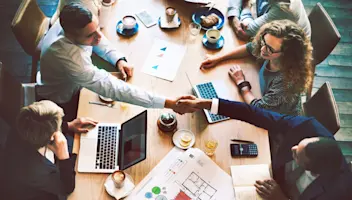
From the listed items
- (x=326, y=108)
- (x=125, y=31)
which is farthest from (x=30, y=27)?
(x=326, y=108)

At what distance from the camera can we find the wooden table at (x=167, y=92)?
2.09 m

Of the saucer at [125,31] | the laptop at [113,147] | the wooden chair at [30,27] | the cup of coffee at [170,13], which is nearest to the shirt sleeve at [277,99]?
the laptop at [113,147]

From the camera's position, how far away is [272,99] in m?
2.33

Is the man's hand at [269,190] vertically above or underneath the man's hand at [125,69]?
underneath

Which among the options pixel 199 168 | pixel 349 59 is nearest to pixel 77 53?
pixel 199 168

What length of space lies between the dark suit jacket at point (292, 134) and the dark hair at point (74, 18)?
0.90 metres

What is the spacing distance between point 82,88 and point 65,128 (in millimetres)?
286

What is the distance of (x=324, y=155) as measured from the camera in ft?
5.92

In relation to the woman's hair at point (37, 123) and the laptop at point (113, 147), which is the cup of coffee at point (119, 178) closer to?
the laptop at point (113, 147)

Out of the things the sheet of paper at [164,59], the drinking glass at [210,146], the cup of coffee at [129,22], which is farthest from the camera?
the cup of coffee at [129,22]

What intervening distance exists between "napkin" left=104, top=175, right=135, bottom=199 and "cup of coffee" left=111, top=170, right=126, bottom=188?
0.02 meters

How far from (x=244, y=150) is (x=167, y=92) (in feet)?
1.95

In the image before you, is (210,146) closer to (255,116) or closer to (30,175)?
(255,116)

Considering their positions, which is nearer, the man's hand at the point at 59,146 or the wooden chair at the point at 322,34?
the man's hand at the point at 59,146
